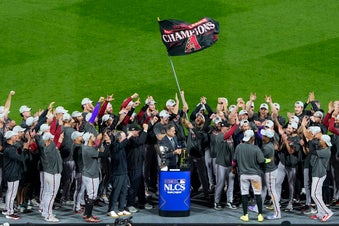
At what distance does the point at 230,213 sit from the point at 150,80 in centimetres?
940

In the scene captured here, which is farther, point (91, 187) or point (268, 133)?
point (268, 133)

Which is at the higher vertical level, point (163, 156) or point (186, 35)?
point (186, 35)

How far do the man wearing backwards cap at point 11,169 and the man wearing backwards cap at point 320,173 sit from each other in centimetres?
645

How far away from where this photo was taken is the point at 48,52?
34.4 metres

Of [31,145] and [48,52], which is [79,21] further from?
[31,145]

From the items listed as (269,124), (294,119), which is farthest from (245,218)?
(294,119)

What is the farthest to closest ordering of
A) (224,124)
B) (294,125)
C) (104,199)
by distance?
(104,199)
(224,124)
(294,125)

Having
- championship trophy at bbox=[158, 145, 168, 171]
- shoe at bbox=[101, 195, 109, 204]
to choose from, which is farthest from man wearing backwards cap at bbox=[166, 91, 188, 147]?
shoe at bbox=[101, 195, 109, 204]

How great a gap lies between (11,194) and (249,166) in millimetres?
5266

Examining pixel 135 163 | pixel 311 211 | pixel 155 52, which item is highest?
pixel 155 52

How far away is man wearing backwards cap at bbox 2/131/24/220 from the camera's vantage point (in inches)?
926

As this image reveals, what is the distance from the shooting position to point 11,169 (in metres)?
23.6

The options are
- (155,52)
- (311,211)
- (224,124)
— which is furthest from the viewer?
(155,52)

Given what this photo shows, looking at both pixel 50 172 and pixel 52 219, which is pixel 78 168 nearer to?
pixel 50 172
